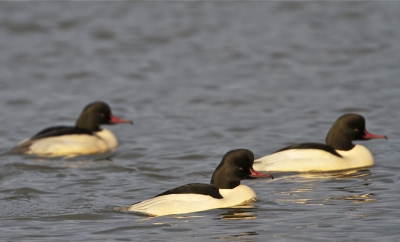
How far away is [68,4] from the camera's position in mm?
27719

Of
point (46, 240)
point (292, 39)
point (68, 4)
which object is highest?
point (68, 4)

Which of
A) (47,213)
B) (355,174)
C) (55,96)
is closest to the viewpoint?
(47,213)

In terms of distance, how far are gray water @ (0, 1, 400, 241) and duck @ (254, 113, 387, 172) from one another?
0.73 feet

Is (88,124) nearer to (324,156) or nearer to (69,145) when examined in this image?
(69,145)

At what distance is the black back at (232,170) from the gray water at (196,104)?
0.36 m

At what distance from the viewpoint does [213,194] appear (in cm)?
895

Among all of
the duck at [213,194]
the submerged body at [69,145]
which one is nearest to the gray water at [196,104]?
the duck at [213,194]

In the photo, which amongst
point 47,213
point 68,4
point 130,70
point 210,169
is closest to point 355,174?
point 210,169

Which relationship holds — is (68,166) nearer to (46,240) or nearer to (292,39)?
(46,240)

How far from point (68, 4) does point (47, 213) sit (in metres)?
19.4

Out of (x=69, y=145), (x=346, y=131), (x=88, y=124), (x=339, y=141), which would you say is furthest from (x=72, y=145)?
(x=346, y=131)

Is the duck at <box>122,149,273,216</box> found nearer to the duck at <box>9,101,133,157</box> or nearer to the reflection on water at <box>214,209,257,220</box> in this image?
the reflection on water at <box>214,209,257,220</box>

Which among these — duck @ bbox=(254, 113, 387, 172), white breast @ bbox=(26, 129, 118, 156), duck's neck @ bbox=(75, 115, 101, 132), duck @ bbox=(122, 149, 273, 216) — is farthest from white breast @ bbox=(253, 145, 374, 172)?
duck's neck @ bbox=(75, 115, 101, 132)

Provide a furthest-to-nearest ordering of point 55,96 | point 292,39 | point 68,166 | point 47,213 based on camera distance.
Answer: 1. point 292,39
2. point 55,96
3. point 68,166
4. point 47,213
